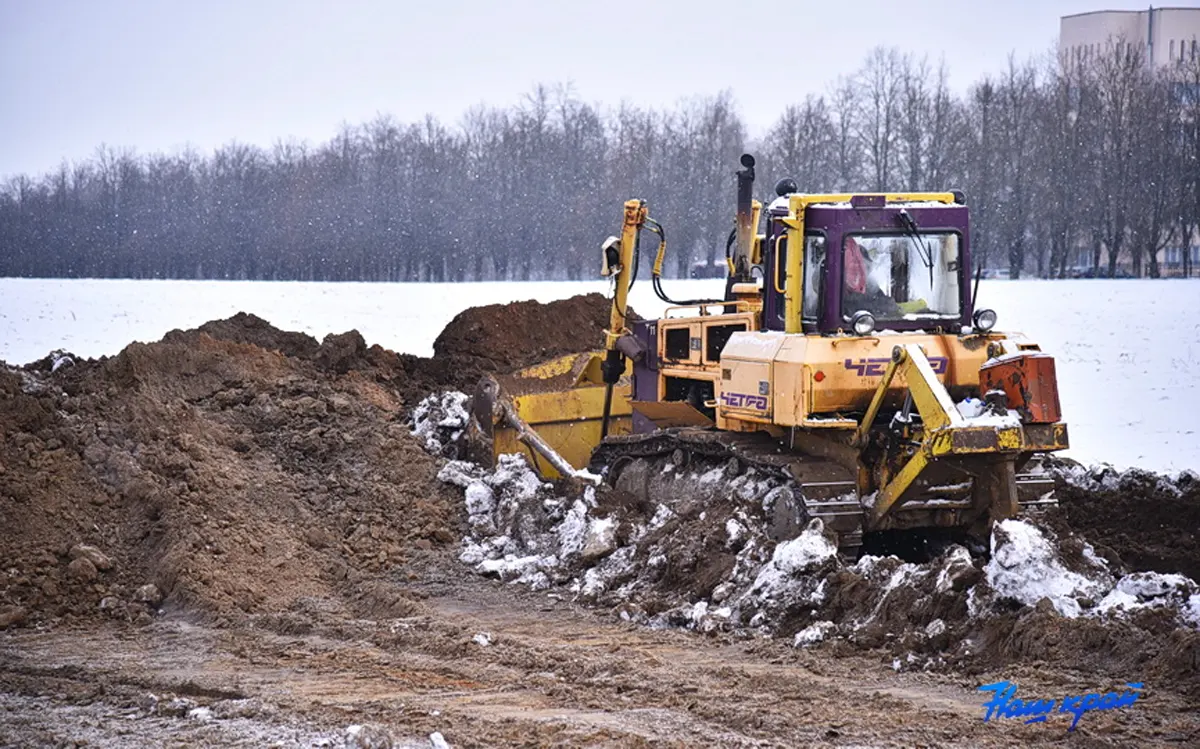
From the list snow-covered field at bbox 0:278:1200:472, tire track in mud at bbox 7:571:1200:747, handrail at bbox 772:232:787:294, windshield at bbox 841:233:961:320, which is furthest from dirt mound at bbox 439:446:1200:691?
snow-covered field at bbox 0:278:1200:472

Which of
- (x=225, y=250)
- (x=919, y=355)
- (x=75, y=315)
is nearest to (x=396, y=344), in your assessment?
(x=75, y=315)

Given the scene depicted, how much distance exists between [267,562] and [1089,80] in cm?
3463

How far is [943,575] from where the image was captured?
776cm

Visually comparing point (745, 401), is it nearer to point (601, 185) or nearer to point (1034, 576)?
point (1034, 576)

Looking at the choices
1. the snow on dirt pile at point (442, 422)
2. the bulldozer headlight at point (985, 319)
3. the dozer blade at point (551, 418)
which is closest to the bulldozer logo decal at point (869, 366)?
the bulldozer headlight at point (985, 319)

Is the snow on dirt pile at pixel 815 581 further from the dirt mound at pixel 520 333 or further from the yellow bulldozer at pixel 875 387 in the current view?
the dirt mound at pixel 520 333

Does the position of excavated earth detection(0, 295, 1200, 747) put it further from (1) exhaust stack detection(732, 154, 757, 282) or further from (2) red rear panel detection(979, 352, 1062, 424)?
(1) exhaust stack detection(732, 154, 757, 282)

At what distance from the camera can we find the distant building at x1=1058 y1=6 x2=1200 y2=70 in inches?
1564

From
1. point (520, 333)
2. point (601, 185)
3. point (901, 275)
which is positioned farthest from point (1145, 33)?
point (901, 275)

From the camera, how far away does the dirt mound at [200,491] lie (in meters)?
9.13

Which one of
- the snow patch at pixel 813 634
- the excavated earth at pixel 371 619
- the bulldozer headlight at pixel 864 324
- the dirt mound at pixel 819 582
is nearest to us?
the excavated earth at pixel 371 619

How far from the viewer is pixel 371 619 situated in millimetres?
8836

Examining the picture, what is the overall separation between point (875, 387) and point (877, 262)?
0.94m

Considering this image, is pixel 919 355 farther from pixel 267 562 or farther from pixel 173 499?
pixel 173 499
